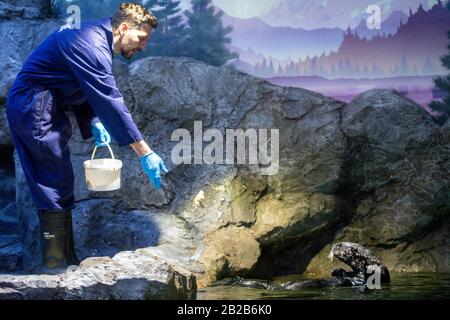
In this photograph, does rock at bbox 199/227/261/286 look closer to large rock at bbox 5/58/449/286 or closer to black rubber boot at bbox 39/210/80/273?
large rock at bbox 5/58/449/286

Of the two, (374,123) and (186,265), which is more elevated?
(374,123)

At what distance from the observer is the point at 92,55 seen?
464cm

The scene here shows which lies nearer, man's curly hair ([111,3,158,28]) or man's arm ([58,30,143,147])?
man's arm ([58,30,143,147])

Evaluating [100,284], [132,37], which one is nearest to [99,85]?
[132,37]

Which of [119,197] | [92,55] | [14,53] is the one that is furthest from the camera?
[14,53]

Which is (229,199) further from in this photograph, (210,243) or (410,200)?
(410,200)

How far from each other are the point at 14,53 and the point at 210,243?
2.35m

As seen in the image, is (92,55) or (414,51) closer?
(92,55)

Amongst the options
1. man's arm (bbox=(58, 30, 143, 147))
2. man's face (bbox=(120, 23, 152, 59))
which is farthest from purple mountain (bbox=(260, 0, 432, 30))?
man's arm (bbox=(58, 30, 143, 147))

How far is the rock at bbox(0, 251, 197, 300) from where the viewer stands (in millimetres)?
4082

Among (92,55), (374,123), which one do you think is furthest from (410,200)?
(92,55)

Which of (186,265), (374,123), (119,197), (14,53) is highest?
(14,53)

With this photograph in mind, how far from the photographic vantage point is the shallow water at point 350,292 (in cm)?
471

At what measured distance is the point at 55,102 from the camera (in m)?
4.84
